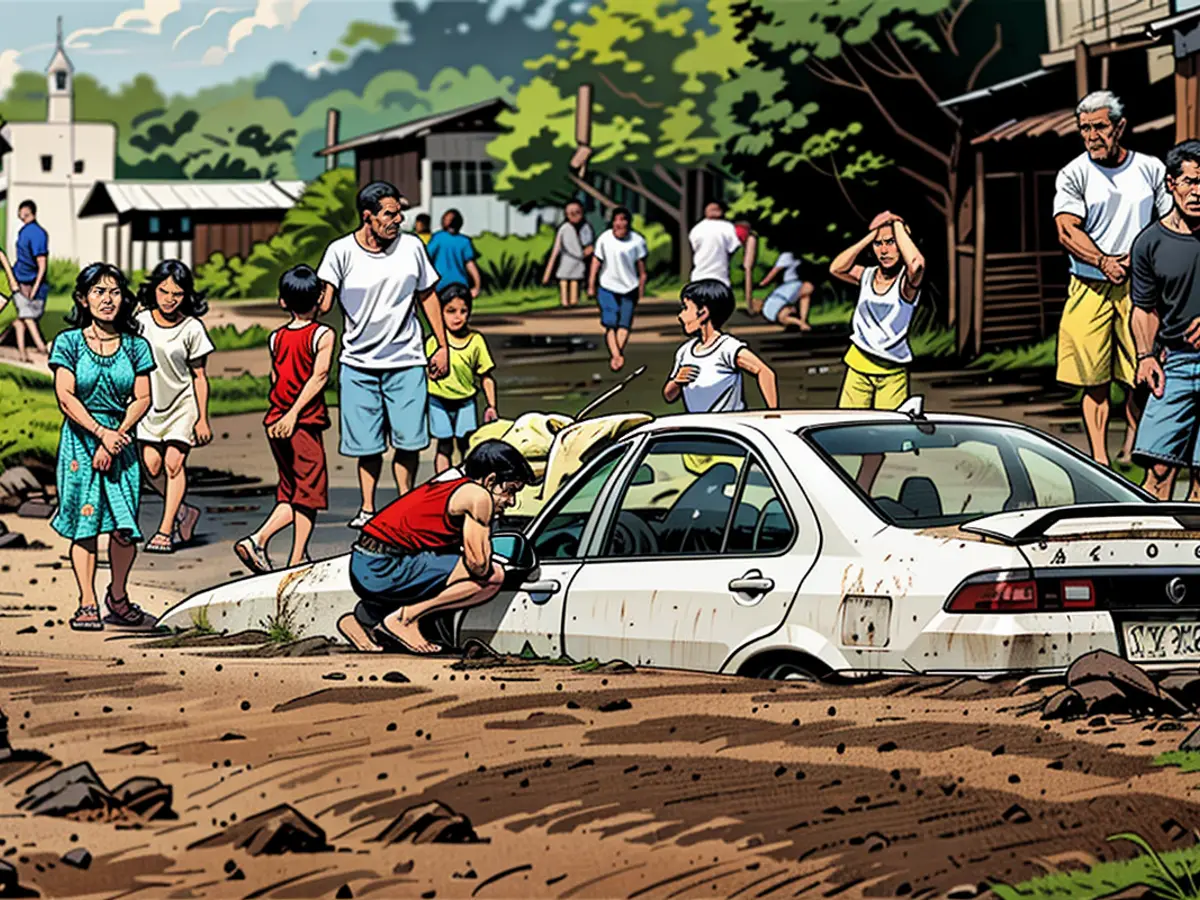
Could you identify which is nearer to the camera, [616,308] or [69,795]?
[69,795]

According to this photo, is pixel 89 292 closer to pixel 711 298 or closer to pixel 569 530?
pixel 569 530

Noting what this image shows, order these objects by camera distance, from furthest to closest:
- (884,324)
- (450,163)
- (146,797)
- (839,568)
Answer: (450,163), (884,324), (839,568), (146,797)

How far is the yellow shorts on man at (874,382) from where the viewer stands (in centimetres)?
1339

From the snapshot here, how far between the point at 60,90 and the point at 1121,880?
44290 mm

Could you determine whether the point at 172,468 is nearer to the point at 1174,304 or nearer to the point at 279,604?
the point at 279,604

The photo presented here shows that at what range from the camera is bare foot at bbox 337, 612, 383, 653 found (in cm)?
1006

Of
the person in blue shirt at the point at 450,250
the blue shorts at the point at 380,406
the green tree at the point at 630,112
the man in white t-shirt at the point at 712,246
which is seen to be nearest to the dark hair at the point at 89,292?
the blue shorts at the point at 380,406

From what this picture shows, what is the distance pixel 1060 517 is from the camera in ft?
26.4

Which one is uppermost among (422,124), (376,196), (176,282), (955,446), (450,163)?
(422,124)

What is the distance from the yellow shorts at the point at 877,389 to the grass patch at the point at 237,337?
70.7ft

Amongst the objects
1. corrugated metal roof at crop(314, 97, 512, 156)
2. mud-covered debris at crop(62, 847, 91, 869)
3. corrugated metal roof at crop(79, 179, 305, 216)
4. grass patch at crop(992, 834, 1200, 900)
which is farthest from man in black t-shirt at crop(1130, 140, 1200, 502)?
corrugated metal roof at crop(79, 179, 305, 216)

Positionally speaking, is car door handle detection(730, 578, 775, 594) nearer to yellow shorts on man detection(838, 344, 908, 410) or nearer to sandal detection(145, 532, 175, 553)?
yellow shorts on man detection(838, 344, 908, 410)

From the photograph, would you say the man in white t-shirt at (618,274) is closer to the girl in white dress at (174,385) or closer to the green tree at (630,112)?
the girl in white dress at (174,385)

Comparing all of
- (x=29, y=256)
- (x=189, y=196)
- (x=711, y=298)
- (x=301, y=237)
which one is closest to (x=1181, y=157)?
(x=711, y=298)
